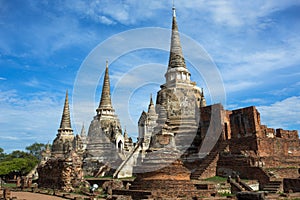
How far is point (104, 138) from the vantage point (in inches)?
1681

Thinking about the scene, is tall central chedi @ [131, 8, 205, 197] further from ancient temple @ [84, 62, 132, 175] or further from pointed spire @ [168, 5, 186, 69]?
ancient temple @ [84, 62, 132, 175]

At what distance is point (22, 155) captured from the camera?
210 ft

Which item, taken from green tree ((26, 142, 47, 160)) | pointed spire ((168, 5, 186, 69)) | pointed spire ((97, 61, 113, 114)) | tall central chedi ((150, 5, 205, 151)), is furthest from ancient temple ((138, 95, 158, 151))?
green tree ((26, 142, 47, 160))

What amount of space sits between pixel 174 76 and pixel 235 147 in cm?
1601

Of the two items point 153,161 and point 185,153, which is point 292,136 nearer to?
point 185,153

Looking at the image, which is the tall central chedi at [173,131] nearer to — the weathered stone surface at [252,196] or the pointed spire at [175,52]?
the pointed spire at [175,52]

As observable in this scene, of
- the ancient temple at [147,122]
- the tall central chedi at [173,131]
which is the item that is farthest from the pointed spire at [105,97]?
the tall central chedi at [173,131]

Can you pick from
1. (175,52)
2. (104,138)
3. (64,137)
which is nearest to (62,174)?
(104,138)

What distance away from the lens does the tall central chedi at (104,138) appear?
128 ft

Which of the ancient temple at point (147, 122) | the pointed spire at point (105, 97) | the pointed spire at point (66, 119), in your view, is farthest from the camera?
the pointed spire at point (66, 119)

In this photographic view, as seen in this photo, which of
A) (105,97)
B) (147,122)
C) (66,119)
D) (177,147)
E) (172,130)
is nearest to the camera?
(177,147)

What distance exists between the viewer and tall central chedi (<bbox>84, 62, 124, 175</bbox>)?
39094 millimetres

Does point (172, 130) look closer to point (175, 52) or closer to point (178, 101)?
point (178, 101)

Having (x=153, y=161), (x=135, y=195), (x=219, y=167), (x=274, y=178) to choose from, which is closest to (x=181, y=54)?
(x=219, y=167)
